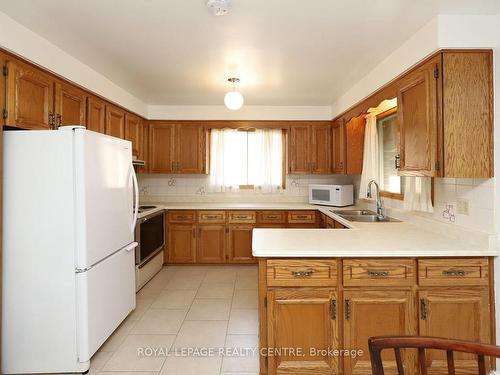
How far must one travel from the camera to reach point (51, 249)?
188cm

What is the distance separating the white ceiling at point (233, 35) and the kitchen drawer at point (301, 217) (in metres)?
1.77

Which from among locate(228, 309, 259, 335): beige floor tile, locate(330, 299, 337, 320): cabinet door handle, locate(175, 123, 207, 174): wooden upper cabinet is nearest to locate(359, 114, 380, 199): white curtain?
locate(228, 309, 259, 335): beige floor tile

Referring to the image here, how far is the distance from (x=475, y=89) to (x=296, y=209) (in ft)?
8.48

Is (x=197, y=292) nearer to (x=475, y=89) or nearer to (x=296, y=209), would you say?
(x=296, y=209)

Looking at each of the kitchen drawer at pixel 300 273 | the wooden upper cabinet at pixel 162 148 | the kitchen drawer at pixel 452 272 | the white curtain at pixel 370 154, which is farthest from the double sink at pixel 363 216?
the wooden upper cabinet at pixel 162 148

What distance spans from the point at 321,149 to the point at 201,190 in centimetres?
199

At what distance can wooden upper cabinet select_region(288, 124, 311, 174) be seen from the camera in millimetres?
4395

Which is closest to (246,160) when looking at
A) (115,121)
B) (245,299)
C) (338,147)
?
(338,147)

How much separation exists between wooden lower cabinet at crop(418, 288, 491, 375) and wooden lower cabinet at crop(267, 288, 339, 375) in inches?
21.5

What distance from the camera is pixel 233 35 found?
213 centimetres

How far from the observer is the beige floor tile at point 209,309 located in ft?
8.79

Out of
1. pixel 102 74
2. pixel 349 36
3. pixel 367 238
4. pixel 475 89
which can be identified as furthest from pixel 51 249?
pixel 475 89

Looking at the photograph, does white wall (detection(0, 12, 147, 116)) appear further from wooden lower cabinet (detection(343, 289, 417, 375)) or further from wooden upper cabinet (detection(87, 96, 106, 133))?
wooden lower cabinet (detection(343, 289, 417, 375))

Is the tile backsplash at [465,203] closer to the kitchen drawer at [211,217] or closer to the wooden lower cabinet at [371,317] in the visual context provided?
the wooden lower cabinet at [371,317]
